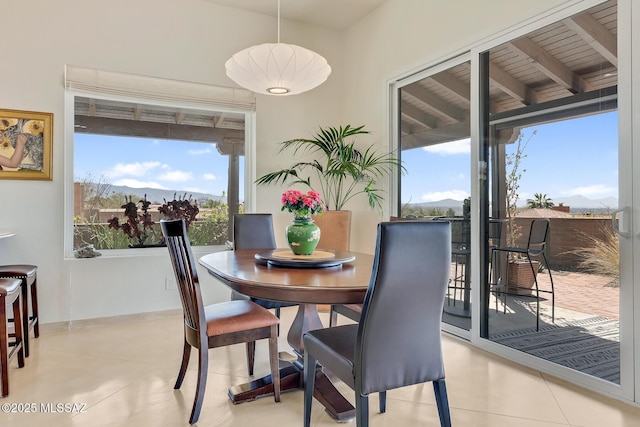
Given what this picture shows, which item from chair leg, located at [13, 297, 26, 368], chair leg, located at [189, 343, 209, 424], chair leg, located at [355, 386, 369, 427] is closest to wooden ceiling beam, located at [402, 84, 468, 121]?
chair leg, located at [355, 386, 369, 427]

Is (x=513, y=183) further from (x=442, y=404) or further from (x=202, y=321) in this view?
(x=202, y=321)

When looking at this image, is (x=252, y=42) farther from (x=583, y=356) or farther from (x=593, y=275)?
(x=583, y=356)

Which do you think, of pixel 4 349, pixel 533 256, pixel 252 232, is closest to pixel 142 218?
pixel 252 232

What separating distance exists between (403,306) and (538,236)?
1.57m

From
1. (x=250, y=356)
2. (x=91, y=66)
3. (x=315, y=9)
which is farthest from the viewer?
(x=315, y=9)

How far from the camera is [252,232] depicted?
3.12m

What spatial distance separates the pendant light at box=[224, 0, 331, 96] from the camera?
247 centimetres

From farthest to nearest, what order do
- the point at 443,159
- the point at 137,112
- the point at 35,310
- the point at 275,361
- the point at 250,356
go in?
the point at 137,112 < the point at 443,159 < the point at 35,310 < the point at 250,356 < the point at 275,361

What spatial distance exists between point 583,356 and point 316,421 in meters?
1.64

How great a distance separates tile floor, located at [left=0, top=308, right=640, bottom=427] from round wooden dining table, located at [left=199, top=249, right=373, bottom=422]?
73 millimetres

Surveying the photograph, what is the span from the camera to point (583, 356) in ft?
7.88

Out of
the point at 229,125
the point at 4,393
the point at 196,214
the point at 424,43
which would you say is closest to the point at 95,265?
the point at 196,214

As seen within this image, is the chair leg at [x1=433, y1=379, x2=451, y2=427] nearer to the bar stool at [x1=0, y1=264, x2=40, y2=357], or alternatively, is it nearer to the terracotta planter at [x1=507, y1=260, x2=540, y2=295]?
the terracotta planter at [x1=507, y1=260, x2=540, y2=295]

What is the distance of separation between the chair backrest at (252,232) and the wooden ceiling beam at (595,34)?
2379mm
